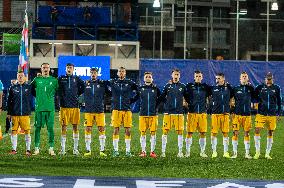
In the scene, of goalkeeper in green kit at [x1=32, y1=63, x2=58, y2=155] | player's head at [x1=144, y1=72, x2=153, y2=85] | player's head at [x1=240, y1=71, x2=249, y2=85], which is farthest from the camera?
player's head at [x1=240, y1=71, x2=249, y2=85]

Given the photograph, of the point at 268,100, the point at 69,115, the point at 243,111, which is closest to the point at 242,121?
the point at 243,111

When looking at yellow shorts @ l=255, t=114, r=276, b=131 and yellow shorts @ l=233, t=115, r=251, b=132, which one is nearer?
yellow shorts @ l=233, t=115, r=251, b=132

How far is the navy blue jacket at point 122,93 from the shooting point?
16.6 metres

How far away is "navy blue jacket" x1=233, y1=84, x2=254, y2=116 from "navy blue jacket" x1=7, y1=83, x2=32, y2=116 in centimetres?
527

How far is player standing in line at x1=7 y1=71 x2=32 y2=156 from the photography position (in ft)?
54.5

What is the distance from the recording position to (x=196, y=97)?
16.7m

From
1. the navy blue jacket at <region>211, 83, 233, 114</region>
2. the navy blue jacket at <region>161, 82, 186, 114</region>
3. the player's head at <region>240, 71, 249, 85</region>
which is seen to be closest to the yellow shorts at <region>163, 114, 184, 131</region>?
the navy blue jacket at <region>161, 82, 186, 114</region>

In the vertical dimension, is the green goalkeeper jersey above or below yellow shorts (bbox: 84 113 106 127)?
above

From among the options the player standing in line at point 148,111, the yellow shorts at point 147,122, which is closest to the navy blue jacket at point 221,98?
the player standing in line at point 148,111

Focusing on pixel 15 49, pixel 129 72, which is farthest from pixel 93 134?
pixel 15 49

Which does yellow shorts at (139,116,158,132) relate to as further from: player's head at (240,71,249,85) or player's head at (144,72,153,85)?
player's head at (240,71,249,85)

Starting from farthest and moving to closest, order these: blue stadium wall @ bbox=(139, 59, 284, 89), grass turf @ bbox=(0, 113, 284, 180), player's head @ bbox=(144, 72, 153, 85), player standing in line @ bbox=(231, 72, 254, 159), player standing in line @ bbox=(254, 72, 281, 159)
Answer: blue stadium wall @ bbox=(139, 59, 284, 89)
player standing in line @ bbox=(254, 72, 281, 159)
player standing in line @ bbox=(231, 72, 254, 159)
player's head @ bbox=(144, 72, 153, 85)
grass turf @ bbox=(0, 113, 284, 180)

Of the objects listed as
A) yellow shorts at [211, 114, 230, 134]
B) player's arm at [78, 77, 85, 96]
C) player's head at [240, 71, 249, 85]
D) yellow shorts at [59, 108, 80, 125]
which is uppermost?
player's head at [240, 71, 249, 85]

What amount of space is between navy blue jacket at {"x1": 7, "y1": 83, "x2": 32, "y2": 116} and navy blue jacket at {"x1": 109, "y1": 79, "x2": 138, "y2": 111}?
84.8 inches
